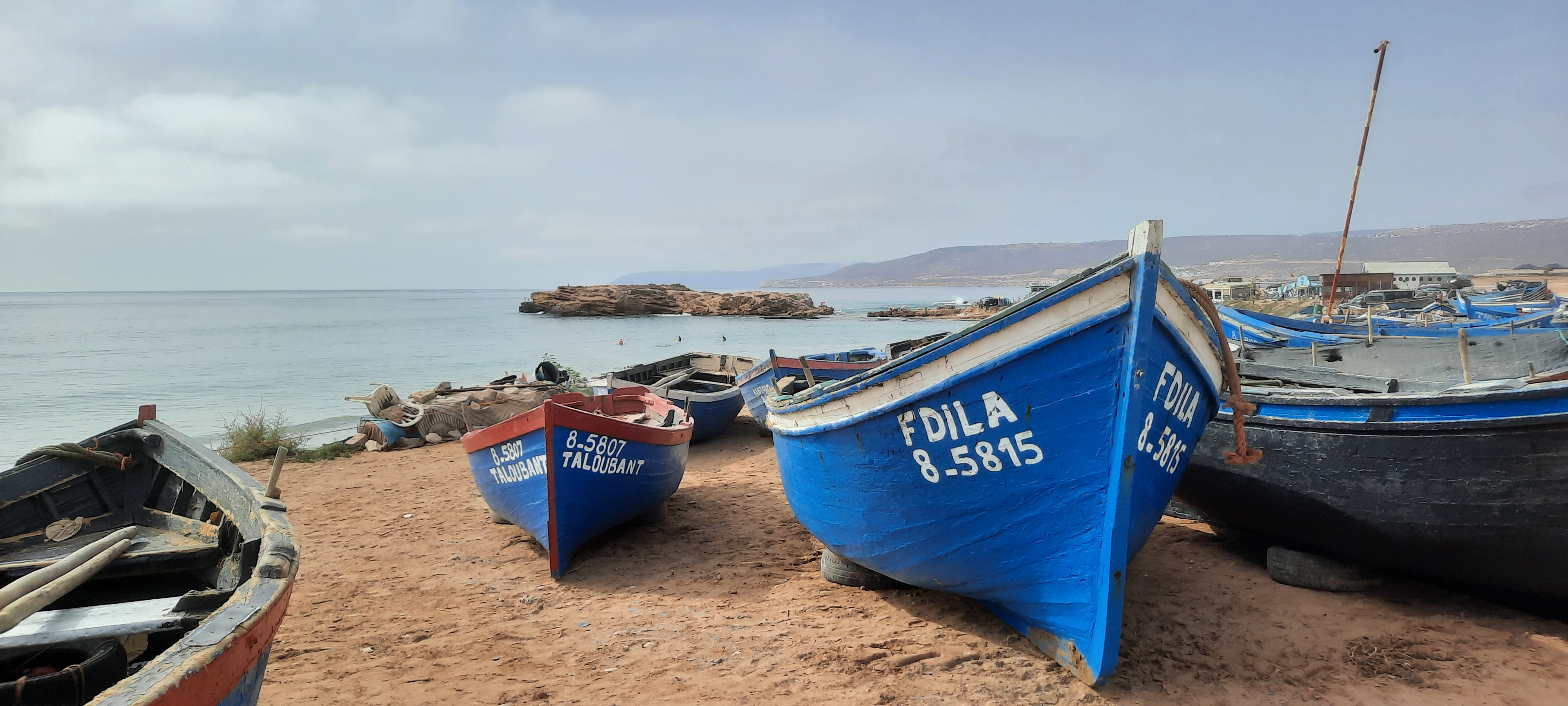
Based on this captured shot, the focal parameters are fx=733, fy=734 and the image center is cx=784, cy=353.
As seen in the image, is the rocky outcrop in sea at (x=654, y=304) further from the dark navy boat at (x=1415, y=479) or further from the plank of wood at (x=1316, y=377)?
the dark navy boat at (x=1415, y=479)

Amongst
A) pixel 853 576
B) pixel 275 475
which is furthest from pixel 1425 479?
pixel 275 475

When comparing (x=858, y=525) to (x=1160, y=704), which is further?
(x=858, y=525)

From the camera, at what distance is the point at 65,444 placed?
4.75 m

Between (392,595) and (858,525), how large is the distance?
4212 millimetres

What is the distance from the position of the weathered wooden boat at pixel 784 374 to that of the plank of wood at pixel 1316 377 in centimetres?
534

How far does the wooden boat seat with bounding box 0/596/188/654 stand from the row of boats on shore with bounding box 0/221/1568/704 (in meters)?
0.01

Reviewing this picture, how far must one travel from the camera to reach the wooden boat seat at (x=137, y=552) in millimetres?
3842

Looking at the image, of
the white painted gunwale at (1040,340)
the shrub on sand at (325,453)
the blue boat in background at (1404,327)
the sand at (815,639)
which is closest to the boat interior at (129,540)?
the sand at (815,639)

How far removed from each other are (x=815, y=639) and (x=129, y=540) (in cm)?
395

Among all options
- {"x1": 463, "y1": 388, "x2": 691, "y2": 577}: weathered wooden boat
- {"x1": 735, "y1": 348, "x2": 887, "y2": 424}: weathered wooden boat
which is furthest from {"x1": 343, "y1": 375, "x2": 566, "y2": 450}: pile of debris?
{"x1": 463, "y1": 388, "x2": 691, "y2": 577}: weathered wooden boat

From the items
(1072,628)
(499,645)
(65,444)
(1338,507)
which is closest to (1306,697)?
(1072,628)

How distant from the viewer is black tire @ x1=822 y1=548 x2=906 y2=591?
568 cm

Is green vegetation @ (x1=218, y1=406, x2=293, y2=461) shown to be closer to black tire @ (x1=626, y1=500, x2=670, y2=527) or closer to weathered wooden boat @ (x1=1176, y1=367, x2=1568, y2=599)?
black tire @ (x1=626, y1=500, x2=670, y2=527)

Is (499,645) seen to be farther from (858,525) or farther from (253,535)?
(858,525)
